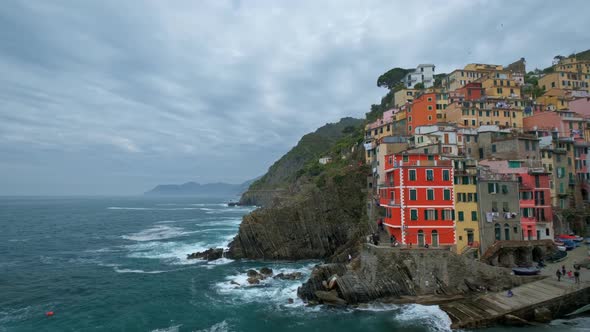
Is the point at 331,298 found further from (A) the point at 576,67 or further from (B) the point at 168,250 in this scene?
(A) the point at 576,67

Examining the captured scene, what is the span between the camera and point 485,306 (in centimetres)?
2998

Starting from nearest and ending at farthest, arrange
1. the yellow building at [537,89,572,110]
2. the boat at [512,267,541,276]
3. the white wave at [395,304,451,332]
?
1. the white wave at [395,304,451,332]
2. the boat at [512,267,541,276]
3. the yellow building at [537,89,572,110]

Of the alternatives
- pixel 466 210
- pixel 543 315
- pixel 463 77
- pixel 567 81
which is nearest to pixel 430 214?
pixel 466 210

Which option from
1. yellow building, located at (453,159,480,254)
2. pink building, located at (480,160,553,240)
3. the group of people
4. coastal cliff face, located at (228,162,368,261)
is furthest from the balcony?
coastal cliff face, located at (228,162,368,261)

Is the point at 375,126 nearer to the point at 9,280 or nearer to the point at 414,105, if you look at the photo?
the point at 414,105

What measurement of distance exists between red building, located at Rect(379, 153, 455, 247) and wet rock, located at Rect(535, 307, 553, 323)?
34.1 ft

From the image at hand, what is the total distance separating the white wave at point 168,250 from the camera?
55588 mm

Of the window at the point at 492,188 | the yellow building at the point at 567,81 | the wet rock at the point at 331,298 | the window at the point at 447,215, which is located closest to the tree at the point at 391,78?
the yellow building at the point at 567,81

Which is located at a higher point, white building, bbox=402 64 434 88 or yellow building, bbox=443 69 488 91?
white building, bbox=402 64 434 88

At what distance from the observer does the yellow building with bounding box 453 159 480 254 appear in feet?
124

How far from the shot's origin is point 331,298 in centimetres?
3416

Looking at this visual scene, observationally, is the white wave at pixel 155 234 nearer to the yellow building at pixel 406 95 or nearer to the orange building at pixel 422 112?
the orange building at pixel 422 112

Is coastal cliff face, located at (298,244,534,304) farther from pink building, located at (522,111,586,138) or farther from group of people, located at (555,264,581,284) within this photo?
pink building, located at (522,111,586,138)

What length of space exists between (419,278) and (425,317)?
4993 mm
